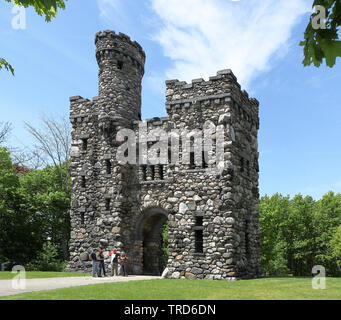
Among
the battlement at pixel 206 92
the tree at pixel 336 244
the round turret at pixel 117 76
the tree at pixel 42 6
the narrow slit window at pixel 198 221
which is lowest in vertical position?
A: the tree at pixel 336 244

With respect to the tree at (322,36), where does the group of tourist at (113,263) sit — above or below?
below

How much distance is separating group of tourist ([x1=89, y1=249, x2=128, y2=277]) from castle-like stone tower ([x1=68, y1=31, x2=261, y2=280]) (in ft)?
2.81

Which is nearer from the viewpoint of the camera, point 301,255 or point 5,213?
point 5,213

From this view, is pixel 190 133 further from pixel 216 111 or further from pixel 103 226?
pixel 103 226

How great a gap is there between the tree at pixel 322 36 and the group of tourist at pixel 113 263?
1518 centimetres

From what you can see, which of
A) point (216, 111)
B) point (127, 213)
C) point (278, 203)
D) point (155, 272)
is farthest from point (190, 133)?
point (278, 203)

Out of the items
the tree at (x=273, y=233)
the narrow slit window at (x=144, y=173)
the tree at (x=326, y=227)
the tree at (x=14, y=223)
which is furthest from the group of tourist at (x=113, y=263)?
the tree at (x=326, y=227)

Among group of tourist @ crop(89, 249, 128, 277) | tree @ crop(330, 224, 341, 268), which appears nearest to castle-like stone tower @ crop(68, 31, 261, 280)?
group of tourist @ crop(89, 249, 128, 277)

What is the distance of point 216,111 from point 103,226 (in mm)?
8681

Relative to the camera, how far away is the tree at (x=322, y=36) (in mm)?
4184

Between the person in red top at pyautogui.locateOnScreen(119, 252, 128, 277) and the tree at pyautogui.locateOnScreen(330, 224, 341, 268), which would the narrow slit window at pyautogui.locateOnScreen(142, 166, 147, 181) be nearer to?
the person in red top at pyautogui.locateOnScreen(119, 252, 128, 277)

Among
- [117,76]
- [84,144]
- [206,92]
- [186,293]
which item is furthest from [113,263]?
[117,76]

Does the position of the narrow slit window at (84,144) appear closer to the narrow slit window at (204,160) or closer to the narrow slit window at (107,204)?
the narrow slit window at (107,204)

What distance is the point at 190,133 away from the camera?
17.8 meters
